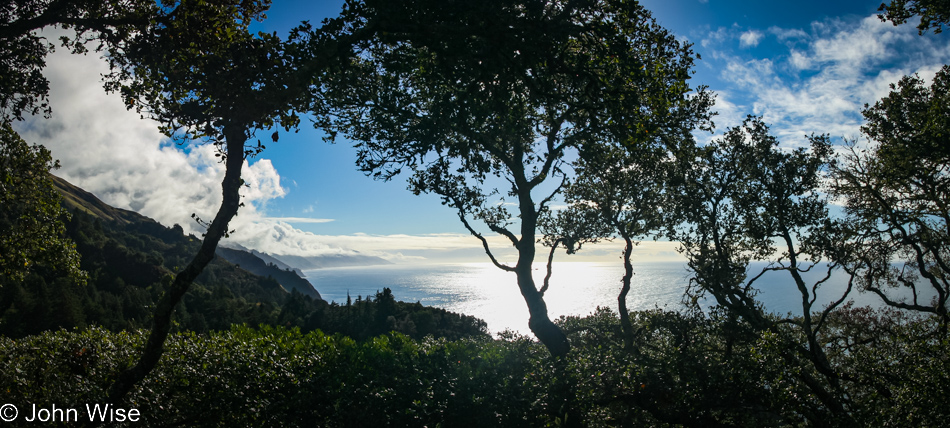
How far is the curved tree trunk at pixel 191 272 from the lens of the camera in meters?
7.00

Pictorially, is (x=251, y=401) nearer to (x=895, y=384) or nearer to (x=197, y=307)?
(x=895, y=384)

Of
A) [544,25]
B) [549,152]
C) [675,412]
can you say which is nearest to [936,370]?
[675,412]

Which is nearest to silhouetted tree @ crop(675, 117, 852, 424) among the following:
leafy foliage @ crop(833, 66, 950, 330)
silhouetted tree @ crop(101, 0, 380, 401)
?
leafy foliage @ crop(833, 66, 950, 330)

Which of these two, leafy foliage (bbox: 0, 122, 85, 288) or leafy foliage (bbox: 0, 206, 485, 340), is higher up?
leafy foliage (bbox: 0, 122, 85, 288)

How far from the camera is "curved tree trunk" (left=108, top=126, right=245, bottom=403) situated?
700 centimetres

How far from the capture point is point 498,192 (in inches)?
574

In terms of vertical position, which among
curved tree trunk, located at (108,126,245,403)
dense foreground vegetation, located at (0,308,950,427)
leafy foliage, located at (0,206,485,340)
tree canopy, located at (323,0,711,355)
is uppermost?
tree canopy, located at (323,0,711,355)

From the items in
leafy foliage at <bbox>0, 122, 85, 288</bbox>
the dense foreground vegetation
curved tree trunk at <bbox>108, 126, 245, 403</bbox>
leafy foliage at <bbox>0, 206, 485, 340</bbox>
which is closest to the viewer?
curved tree trunk at <bbox>108, 126, 245, 403</bbox>

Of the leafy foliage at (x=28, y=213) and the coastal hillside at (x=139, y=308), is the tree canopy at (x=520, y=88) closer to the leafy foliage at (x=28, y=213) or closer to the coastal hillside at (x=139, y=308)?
the leafy foliage at (x=28, y=213)

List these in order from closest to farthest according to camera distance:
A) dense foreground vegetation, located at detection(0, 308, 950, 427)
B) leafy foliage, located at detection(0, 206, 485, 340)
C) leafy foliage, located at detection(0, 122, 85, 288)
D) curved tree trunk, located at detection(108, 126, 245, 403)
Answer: curved tree trunk, located at detection(108, 126, 245, 403), dense foreground vegetation, located at detection(0, 308, 950, 427), leafy foliage, located at detection(0, 122, 85, 288), leafy foliage, located at detection(0, 206, 485, 340)

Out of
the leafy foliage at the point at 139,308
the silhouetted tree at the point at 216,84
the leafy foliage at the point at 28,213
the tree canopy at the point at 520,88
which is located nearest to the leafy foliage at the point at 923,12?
the tree canopy at the point at 520,88

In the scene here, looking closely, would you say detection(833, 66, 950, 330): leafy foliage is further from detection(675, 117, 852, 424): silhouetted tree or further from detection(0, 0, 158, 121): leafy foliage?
detection(0, 0, 158, 121): leafy foliage

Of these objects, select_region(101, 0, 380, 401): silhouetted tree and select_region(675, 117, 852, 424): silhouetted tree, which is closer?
select_region(101, 0, 380, 401): silhouetted tree

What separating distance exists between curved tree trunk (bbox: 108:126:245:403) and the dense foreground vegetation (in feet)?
1.98
